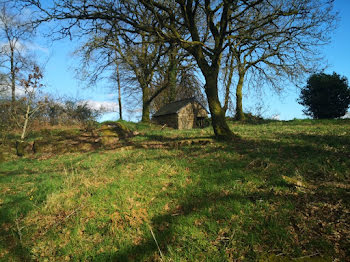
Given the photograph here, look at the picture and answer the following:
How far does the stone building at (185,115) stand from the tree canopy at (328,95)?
13.1m

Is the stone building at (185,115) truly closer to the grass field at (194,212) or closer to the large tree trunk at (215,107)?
the large tree trunk at (215,107)

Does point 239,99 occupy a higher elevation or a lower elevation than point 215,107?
higher

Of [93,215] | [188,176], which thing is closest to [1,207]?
[93,215]

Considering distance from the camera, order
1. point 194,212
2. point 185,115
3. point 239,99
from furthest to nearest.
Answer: point 185,115 < point 239,99 < point 194,212

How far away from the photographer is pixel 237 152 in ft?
20.9

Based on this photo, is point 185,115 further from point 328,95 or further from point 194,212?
point 194,212

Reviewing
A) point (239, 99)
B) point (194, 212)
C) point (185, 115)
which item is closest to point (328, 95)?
point (239, 99)

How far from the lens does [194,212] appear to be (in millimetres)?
3377

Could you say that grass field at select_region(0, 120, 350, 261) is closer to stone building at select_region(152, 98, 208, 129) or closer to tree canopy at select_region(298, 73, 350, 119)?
stone building at select_region(152, 98, 208, 129)

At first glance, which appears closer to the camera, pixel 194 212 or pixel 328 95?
pixel 194 212

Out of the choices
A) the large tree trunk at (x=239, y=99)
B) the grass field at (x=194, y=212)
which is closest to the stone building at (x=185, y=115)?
the large tree trunk at (x=239, y=99)

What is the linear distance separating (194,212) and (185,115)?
20.1 metres

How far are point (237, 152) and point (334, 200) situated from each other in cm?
338

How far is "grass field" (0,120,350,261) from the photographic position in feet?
8.37
